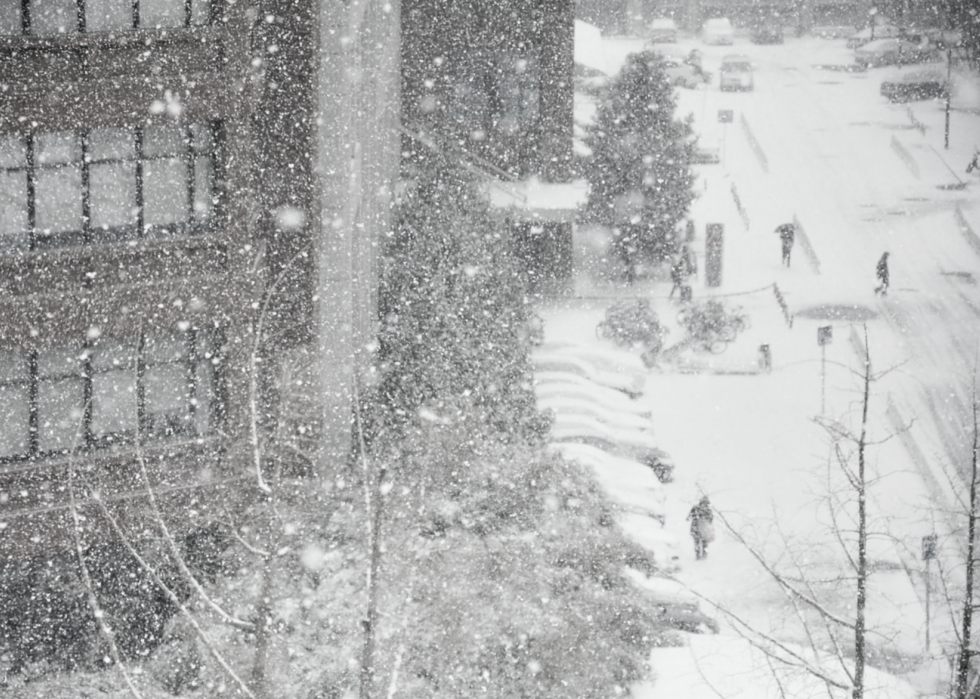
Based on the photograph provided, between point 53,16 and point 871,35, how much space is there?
53.2 metres

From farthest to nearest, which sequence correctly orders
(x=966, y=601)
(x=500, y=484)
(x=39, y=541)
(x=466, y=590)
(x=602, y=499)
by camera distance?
(x=602, y=499), (x=500, y=484), (x=39, y=541), (x=466, y=590), (x=966, y=601)

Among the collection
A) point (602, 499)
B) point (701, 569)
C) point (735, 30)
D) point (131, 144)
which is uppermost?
point (735, 30)

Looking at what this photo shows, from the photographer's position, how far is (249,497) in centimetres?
1445

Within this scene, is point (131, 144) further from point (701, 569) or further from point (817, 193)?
point (817, 193)

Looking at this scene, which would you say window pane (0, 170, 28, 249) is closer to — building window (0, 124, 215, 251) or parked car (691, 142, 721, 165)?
building window (0, 124, 215, 251)

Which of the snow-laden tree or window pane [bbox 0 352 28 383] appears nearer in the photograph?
window pane [bbox 0 352 28 383]

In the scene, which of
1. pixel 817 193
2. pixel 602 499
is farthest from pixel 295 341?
pixel 817 193

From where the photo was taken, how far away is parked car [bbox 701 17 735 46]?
59.2m

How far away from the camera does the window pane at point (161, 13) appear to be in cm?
1321

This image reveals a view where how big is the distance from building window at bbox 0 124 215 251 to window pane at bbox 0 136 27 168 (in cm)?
1

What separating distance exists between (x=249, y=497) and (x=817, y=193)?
27.0 metres

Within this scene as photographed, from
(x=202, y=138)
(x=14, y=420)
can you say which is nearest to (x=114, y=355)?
(x=14, y=420)

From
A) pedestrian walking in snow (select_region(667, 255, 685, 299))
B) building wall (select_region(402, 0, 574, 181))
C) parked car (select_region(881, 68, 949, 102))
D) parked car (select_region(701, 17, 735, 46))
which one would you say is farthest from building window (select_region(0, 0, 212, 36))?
parked car (select_region(701, 17, 735, 46))

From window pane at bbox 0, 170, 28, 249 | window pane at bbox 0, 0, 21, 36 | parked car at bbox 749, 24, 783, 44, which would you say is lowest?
window pane at bbox 0, 170, 28, 249
